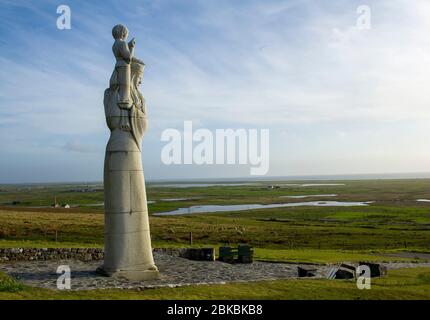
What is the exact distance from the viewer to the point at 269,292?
12.4m

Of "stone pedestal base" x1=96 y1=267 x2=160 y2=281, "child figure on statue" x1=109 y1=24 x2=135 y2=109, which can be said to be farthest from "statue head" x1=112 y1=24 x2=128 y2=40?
"stone pedestal base" x1=96 y1=267 x2=160 y2=281

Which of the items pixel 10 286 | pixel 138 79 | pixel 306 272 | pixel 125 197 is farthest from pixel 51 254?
pixel 306 272

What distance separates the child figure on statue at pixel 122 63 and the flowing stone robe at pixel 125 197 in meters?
0.17

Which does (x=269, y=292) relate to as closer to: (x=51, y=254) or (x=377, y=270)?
(x=377, y=270)

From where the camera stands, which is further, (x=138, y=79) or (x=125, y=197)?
(x=138, y=79)

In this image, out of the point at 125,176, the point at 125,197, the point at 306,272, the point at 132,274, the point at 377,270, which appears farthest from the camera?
the point at 377,270

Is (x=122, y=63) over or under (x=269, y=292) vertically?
over

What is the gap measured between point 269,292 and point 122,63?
908cm

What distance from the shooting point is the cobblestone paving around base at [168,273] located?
1325cm

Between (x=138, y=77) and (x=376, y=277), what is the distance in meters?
11.1

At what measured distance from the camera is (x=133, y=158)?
49.8 feet

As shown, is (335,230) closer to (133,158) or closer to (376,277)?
(376,277)

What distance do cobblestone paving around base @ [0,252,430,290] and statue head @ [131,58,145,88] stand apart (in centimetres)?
685

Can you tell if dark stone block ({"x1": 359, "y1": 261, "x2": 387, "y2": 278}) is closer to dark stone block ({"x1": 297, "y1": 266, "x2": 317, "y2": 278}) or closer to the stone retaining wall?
dark stone block ({"x1": 297, "y1": 266, "x2": 317, "y2": 278})
